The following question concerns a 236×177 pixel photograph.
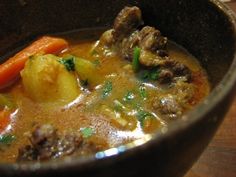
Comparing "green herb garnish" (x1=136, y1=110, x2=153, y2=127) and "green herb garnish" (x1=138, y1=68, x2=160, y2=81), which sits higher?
"green herb garnish" (x1=138, y1=68, x2=160, y2=81)

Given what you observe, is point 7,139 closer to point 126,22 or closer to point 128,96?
point 128,96

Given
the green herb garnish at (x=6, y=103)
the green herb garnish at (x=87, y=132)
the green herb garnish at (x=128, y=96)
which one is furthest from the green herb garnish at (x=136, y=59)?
the green herb garnish at (x=6, y=103)

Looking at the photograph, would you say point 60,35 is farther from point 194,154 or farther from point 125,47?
point 194,154

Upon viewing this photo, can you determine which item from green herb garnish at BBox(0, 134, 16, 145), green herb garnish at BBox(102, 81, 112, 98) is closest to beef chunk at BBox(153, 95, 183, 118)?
green herb garnish at BBox(102, 81, 112, 98)

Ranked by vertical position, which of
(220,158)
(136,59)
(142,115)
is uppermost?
(136,59)

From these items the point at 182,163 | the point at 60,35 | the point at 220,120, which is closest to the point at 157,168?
the point at 182,163

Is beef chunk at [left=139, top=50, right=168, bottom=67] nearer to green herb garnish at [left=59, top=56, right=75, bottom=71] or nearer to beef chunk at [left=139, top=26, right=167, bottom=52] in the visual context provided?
beef chunk at [left=139, top=26, right=167, bottom=52]

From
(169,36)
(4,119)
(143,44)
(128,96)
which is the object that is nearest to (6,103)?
(4,119)

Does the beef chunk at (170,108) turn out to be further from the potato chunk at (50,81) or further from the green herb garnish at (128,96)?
the potato chunk at (50,81)
